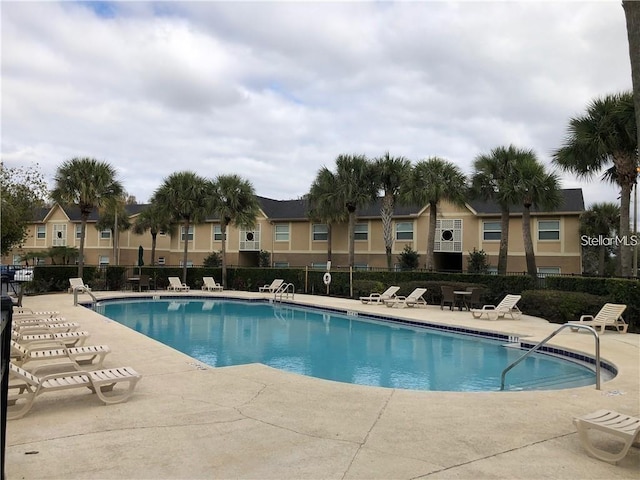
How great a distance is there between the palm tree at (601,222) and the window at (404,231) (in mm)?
9954

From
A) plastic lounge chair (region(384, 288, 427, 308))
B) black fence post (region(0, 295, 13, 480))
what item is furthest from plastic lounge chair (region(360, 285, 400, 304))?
black fence post (region(0, 295, 13, 480))

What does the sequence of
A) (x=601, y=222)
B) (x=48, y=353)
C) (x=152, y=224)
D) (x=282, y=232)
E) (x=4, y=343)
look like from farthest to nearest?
(x=152, y=224)
(x=282, y=232)
(x=601, y=222)
(x=48, y=353)
(x=4, y=343)

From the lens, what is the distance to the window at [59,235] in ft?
141

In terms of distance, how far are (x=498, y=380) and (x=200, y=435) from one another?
6.35m

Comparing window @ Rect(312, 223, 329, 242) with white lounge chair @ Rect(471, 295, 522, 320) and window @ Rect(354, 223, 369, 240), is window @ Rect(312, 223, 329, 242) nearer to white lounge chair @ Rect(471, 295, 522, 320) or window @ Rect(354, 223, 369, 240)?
window @ Rect(354, 223, 369, 240)

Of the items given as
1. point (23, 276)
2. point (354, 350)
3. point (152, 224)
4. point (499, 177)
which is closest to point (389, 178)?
point (499, 177)

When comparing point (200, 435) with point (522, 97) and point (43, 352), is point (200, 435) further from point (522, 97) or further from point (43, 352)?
point (522, 97)

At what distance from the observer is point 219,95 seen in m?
16.8

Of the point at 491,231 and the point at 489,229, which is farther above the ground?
the point at 489,229

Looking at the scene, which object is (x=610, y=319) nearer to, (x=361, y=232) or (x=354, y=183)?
(x=354, y=183)

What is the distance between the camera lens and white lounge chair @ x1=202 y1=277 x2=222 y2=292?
2713 centimetres

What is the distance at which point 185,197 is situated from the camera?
92.3ft

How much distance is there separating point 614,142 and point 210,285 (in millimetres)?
20737

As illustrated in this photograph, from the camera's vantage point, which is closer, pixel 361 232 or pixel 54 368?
pixel 54 368
